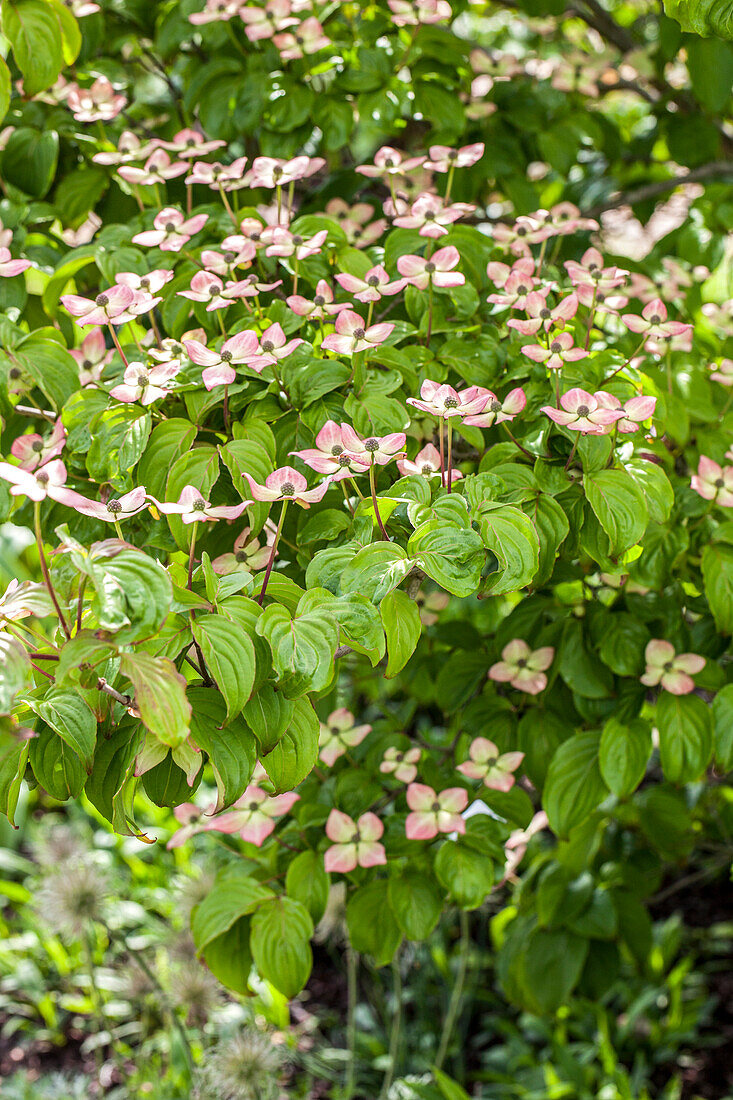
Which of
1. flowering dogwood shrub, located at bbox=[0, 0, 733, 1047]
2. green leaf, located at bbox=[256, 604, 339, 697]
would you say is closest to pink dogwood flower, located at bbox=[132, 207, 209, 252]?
flowering dogwood shrub, located at bbox=[0, 0, 733, 1047]

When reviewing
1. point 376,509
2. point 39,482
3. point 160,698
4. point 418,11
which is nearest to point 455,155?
point 418,11

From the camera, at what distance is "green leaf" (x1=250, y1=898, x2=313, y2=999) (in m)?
1.01

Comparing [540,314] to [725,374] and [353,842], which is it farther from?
[353,842]

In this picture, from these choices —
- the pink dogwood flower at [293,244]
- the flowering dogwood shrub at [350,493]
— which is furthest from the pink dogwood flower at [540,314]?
the pink dogwood flower at [293,244]

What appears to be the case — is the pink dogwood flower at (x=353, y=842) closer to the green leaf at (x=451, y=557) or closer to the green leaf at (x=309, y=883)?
the green leaf at (x=309, y=883)

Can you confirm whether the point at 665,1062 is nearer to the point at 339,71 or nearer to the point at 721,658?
the point at 721,658

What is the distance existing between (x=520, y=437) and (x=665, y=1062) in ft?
4.73

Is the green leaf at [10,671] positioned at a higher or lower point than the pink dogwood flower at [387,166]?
lower

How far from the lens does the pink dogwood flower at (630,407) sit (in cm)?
85

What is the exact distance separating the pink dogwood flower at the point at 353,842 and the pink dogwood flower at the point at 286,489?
439 mm

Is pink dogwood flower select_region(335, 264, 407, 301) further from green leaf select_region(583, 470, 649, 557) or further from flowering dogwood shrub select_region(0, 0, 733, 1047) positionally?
green leaf select_region(583, 470, 649, 557)

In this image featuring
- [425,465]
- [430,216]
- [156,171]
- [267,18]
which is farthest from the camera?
[267,18]

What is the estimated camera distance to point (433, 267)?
975mm

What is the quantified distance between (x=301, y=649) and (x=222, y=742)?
10 centimetres
